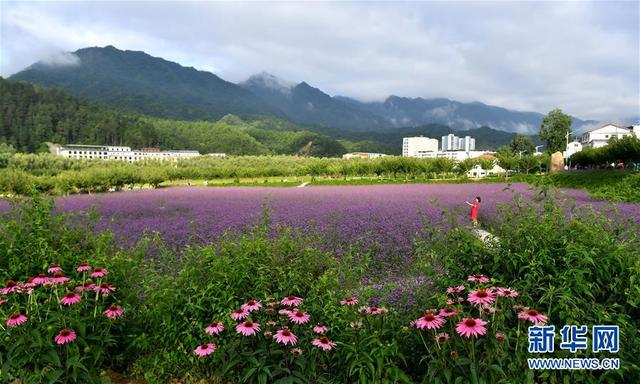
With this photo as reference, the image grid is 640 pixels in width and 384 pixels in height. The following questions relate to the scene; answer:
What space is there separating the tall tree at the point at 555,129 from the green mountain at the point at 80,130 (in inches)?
3998

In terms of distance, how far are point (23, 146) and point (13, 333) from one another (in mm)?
153793

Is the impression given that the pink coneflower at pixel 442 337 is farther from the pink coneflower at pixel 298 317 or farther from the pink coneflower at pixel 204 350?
the pink coneflower at pixel 204 350

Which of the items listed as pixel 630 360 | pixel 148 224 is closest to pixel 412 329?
pixel 630 360

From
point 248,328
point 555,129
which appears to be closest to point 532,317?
point 248,328

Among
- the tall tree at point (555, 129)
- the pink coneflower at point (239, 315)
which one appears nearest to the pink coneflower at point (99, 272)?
the pink coneflower at point (239, 315)

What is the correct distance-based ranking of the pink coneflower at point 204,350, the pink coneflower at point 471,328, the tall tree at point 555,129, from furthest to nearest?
the tall tree at point 555,129
the pink coneflower at point 204,350
the pink coneflower at point 471,328

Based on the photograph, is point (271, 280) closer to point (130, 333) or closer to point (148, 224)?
point (130, 333)

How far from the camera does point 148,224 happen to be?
11797 millimetres

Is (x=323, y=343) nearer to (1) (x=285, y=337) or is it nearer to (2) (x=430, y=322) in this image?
(1) (x=285, y=337)

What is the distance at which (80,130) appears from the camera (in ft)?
506

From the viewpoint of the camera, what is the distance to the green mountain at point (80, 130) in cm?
13550

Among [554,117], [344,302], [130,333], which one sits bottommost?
[130,333]

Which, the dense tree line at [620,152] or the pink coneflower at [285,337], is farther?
the dense tree line at [620,152]

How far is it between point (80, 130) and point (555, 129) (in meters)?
156
